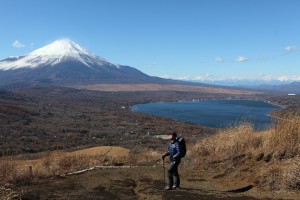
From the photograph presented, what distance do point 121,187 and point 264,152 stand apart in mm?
4428

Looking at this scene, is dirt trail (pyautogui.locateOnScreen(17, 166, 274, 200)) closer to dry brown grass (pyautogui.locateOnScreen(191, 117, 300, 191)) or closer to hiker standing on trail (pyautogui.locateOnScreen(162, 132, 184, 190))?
hiker standing on trail (pyautogui.locateOnScreen(162, 132, 184, 190))

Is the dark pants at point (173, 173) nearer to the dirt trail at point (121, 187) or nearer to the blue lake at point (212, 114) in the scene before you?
the dirt trail at point (121, 187)

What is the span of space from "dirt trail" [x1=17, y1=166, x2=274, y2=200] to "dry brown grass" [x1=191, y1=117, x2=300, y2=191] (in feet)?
3.03

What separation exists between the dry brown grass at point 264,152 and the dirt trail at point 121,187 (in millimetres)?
925

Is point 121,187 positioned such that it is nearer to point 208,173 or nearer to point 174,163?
point 174,163

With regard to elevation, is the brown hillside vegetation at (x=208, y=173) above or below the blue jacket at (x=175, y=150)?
below

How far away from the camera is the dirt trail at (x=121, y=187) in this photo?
10312 millimetres

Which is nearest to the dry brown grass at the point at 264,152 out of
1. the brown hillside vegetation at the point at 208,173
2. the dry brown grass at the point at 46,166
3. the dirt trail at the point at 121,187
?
the brown hillside vegetation at the point at 208,173

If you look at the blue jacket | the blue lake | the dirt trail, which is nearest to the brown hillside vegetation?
the dirt trail

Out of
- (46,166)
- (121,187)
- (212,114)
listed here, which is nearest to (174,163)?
(121,187)

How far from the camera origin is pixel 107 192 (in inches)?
434

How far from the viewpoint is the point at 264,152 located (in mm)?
12039

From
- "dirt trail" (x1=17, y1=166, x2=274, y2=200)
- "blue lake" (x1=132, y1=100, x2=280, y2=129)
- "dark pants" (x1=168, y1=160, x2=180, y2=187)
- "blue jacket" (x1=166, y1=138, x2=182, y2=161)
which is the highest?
"blue jacket" (x1=166, y1=138, x2=182, y2=161)

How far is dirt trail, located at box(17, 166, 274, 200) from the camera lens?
1031 centimetres
